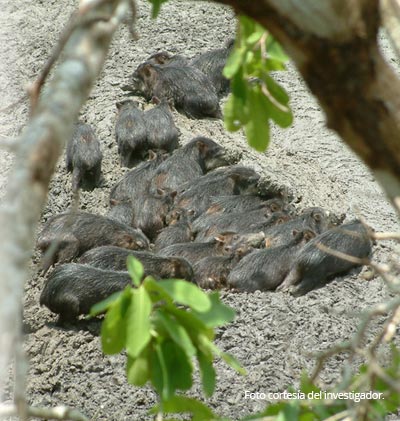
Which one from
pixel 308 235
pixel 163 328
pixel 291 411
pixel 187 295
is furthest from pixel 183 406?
pixel 308 235

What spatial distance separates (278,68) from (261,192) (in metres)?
5.96

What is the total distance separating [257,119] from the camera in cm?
305

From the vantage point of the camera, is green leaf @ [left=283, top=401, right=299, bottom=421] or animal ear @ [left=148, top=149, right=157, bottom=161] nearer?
green leaf @ [left=283, top=401, right=299, bottom=421]

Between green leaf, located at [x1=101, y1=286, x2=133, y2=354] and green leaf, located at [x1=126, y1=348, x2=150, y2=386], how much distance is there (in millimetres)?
98

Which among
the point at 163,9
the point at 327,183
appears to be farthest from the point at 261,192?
the point at 163,9

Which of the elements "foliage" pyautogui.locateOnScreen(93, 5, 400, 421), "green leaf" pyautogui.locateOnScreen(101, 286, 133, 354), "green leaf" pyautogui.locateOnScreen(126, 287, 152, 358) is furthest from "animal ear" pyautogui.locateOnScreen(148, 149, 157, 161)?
"green leaf" pyautogui.locateOnScreen(126, 287, 152, 358)

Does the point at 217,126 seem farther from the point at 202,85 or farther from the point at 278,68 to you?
the point at 278,68


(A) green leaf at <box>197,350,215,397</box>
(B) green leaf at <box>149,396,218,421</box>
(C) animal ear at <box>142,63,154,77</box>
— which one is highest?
(A) green leaf at <box>197,350,215,397</box>

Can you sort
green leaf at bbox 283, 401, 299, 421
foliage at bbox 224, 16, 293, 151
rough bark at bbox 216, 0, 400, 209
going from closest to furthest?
rough bark at bbox 216, 0, 400, 209, green leaf at bbox 283, 401, 299, 421, foliage at bbox 224, 16, 293, 151

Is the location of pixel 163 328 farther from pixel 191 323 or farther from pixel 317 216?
pixel 317 216

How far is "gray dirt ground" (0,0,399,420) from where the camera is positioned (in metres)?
5.85

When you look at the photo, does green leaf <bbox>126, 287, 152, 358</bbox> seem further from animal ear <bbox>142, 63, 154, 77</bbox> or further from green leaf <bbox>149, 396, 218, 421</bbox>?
animal ear <bbox>142, 63, 154, 77</bbox>

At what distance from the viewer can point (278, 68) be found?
313 centimetres

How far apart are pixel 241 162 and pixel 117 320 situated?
24.2 ft
